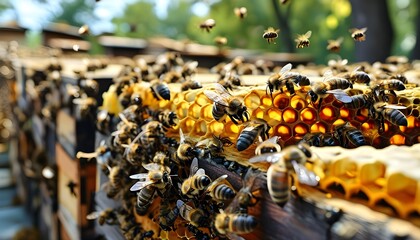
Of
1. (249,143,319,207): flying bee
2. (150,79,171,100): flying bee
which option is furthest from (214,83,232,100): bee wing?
(249,143,319,207): flying bee

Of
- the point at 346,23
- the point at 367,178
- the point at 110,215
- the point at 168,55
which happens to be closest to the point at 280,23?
the point at 346,23

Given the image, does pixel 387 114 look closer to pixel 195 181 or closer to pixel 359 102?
pixel 359 102

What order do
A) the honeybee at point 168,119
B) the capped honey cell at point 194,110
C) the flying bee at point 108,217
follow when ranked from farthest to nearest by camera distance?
the flying bee at point 108,217 → the honeybee at point 168,119 → the capped honey cell at point 194,110

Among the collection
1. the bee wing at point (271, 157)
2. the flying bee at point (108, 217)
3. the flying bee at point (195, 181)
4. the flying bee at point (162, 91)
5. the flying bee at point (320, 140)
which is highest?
the flying bee at point (162, 91)

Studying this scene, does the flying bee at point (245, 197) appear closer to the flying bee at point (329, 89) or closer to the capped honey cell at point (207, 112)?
the flying bee at point (329, 89)

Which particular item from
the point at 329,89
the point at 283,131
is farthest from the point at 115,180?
the point at 329,89

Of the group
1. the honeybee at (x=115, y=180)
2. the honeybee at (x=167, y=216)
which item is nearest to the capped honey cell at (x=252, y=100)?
the honeybee at (x=167, y=216)
